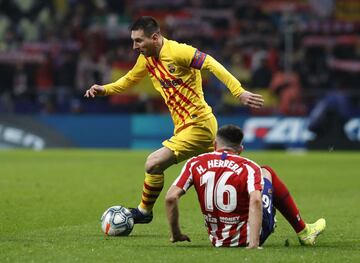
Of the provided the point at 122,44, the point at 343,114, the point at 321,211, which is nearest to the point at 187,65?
the point at 321,211

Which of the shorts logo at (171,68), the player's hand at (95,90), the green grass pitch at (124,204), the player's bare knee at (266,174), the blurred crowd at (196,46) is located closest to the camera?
the green grass pitch at (124,204)

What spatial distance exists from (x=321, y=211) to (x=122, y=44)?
64.3 ft

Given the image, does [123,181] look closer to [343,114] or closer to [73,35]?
[343,114]

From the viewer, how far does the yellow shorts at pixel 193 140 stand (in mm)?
9375

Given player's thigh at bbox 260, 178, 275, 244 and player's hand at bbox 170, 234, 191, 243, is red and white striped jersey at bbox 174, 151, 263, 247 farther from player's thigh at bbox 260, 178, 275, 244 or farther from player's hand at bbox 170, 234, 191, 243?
player's hand at bbox 170, 234, 191, 243

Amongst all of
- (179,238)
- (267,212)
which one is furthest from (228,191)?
(179,238)

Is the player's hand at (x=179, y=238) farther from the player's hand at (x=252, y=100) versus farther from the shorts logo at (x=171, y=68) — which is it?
the shorts logo at (x=171, y=68)

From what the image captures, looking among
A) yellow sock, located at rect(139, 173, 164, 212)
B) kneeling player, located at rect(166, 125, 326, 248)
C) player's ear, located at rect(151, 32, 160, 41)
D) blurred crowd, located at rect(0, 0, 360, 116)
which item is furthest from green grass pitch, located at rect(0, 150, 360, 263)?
blurred crowd, located at rect(0, 0, 360, 116)

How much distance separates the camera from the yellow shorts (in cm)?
938

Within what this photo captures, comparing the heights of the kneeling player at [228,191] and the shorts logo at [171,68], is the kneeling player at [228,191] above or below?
below

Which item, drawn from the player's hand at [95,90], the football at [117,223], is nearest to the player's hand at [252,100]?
the football at [117,223]

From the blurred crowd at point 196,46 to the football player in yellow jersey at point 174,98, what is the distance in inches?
683

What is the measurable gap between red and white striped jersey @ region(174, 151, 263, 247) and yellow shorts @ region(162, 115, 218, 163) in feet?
4.78

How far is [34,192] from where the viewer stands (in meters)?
14.3
